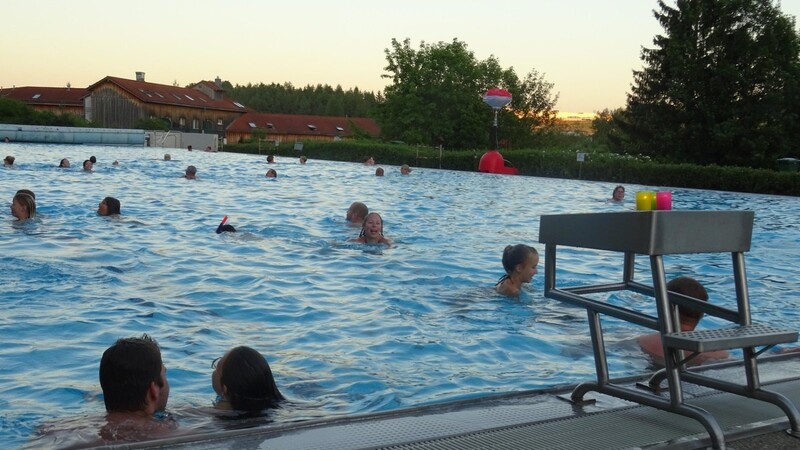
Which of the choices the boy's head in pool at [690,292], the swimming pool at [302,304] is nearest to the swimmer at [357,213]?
the swimming pool at [302,304]

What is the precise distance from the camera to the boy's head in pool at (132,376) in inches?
155

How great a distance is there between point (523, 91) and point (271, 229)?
62466 mm

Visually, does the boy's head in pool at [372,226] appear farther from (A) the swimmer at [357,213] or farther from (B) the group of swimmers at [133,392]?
(B) the group of swimmers at [133,392]

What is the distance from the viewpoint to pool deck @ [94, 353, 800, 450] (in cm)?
286

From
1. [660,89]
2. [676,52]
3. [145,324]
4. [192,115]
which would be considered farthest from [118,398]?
[192,115]

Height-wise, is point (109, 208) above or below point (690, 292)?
below

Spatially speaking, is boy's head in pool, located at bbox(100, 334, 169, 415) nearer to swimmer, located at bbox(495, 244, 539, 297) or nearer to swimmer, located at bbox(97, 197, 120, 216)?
swimmer, located at bbox(495, 244, 539, 297)

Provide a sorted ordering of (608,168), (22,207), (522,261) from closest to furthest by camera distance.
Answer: (522,261)
(22,207)
(608,168)

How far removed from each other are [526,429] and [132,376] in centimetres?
193

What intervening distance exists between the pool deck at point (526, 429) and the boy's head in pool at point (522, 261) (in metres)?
4.74

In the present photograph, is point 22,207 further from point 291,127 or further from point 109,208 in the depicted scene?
point 291,127

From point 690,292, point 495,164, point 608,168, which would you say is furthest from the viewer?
point 495,164

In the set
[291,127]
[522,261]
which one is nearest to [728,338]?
[522,261]

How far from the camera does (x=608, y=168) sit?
30703 mm
